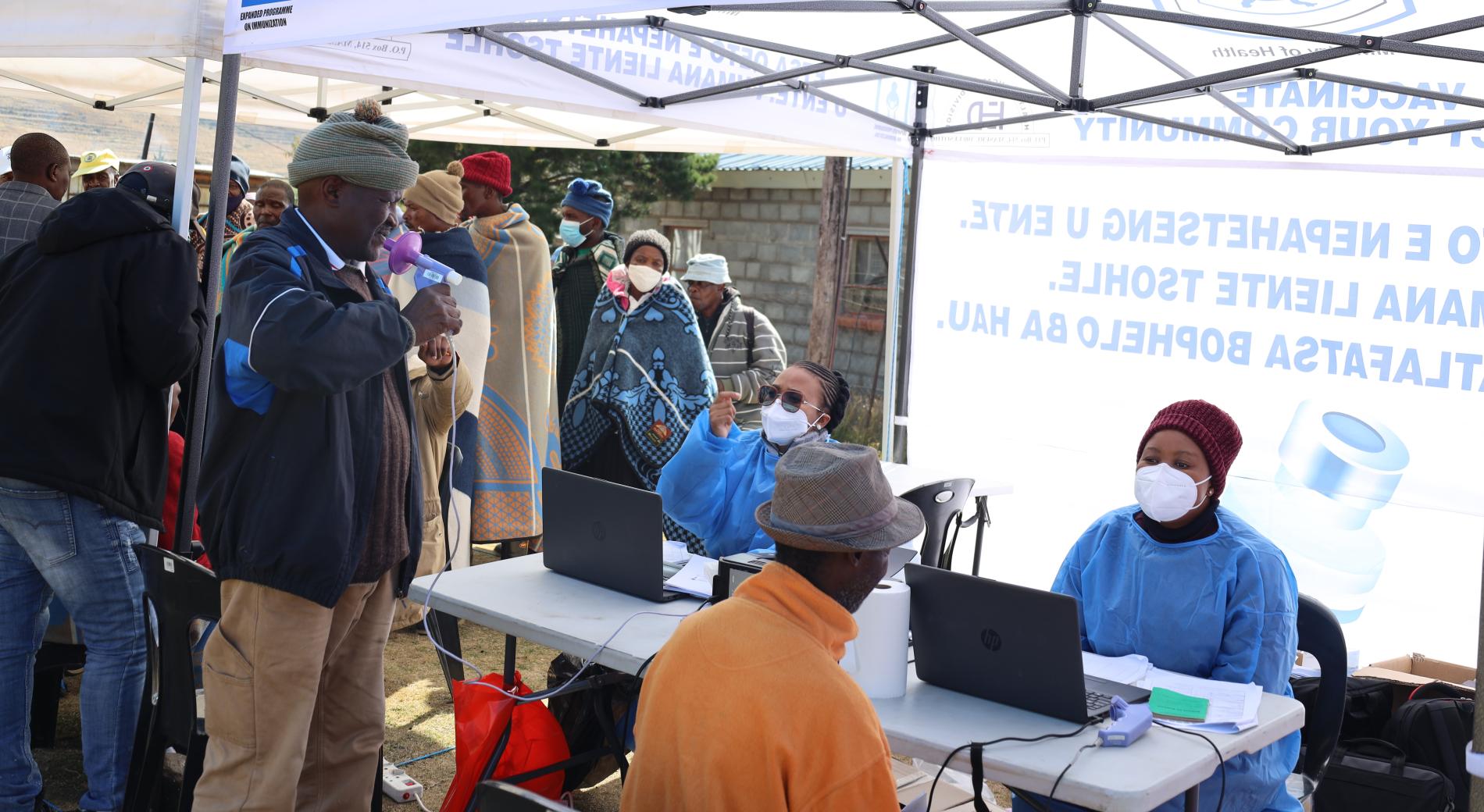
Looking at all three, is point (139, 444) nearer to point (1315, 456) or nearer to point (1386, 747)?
point (1386, 747)

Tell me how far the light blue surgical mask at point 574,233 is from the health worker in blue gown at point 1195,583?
3382 mm

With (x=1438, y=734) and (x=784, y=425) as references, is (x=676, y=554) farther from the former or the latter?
(x=1438, y=734)

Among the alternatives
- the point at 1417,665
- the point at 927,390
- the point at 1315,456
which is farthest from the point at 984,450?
the point at 1417,665

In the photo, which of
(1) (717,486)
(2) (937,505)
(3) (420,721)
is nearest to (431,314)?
(1) (717,486)

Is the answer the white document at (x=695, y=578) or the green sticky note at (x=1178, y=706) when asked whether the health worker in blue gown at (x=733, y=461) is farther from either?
the green sticky note at (x=1178, y=706)

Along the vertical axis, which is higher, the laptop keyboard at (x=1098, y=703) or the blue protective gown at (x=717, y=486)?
the blue protective gown at (x=717, y=486)

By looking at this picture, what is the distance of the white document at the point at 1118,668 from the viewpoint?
2676 millimetres

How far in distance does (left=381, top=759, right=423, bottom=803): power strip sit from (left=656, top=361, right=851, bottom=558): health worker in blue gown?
3.63ft

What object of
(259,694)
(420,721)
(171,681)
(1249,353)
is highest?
(1249,353)

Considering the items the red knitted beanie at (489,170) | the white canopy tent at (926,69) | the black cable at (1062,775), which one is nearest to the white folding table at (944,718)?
the black cable at (1062,775)

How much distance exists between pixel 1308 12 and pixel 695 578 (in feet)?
8.37

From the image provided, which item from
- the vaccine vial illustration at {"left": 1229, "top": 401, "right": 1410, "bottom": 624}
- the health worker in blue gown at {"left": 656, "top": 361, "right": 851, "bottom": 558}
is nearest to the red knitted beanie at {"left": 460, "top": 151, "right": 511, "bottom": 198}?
the health worker in blue gown at {"left": 656, "top": 361, "right": 851, "bottom": 558}

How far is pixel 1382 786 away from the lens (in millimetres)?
3289

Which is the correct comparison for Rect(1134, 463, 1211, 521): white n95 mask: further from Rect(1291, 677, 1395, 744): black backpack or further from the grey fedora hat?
the grey fedora hat
